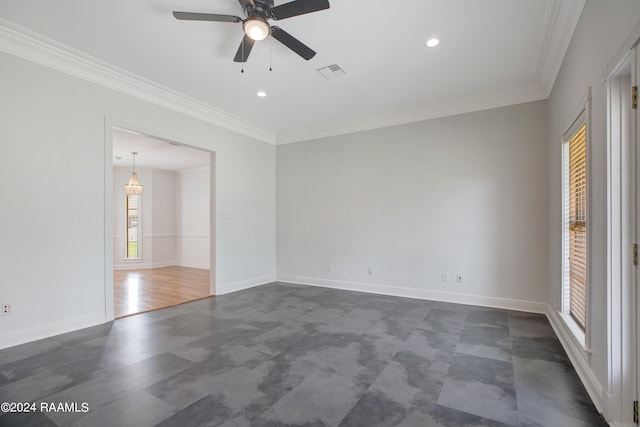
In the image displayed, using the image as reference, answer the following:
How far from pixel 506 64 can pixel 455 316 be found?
308cm

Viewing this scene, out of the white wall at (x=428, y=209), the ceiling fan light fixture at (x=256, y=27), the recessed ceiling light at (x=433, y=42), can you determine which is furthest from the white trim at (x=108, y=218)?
the recessed ceiling light at (x=433, y=42)

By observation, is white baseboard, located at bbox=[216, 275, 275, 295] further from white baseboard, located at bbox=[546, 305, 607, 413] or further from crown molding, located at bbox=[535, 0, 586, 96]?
crown molding, located at bbox=[535, 0, 586, 96]

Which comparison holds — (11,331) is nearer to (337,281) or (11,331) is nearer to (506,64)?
(337,281)

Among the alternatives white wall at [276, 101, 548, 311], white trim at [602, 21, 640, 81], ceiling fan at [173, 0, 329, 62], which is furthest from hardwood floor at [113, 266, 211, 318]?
white trim at [602, 21, 640, 81]

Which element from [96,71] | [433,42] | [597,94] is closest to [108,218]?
[96,71]

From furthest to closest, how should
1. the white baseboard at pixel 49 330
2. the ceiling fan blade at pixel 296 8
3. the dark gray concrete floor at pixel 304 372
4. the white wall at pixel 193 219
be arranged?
1. the white wall at pixel 193 219
2. the white baseboard at pixel 49 330
3. the ceiling fan blade at pixel 296 8
4. the dark gray concrete floor at pixel 304 372

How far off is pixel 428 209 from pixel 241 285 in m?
3.48

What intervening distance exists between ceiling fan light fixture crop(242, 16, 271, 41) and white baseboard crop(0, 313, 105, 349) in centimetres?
353

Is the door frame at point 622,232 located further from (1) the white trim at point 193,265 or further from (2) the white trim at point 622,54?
(1) the white trim at point 193,265

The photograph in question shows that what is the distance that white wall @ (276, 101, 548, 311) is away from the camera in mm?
4012

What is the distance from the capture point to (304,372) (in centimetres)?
241

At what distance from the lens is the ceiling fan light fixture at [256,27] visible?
2314 mm

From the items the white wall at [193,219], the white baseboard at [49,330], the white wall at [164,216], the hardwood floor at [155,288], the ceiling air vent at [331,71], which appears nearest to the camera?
the white baseboard at [49,330]

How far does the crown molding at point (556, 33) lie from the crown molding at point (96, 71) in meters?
4.31
